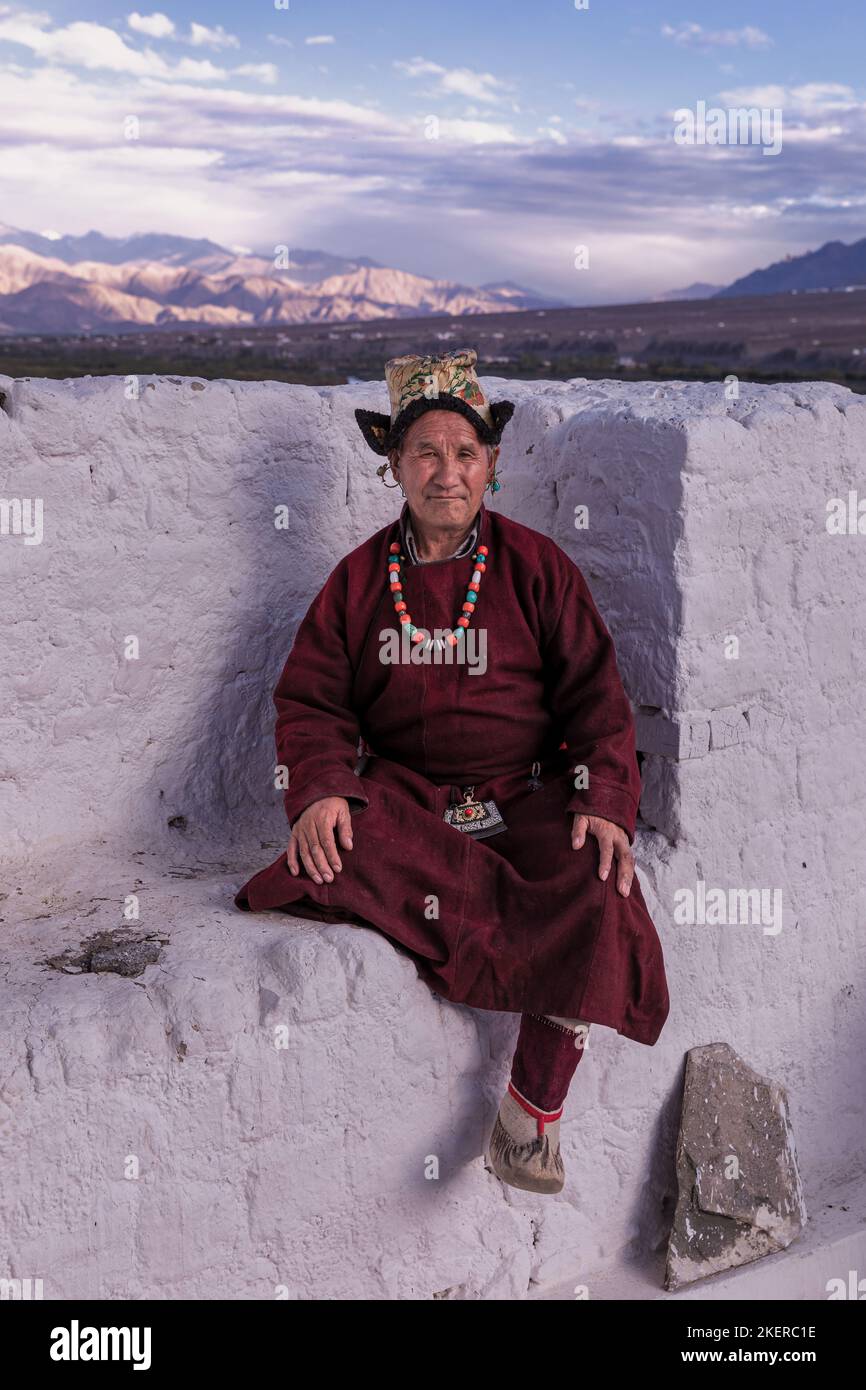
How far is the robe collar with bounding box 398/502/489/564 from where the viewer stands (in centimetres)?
261

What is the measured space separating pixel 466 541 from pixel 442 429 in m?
0.24

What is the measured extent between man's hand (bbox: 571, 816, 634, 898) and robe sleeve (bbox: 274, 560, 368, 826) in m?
0.40

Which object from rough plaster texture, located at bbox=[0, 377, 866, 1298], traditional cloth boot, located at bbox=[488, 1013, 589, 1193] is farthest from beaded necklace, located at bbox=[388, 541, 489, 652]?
traditional cloth boot, located at bbox=[488, 1013, 589, 1193]

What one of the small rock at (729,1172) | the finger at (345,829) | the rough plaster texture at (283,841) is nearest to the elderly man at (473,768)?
the finger at (345,829)

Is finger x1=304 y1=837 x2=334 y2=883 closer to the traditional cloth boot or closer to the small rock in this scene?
the traditional cloth boot

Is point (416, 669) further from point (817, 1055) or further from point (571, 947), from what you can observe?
point (817, 1055)

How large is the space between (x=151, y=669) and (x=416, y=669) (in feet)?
2.07

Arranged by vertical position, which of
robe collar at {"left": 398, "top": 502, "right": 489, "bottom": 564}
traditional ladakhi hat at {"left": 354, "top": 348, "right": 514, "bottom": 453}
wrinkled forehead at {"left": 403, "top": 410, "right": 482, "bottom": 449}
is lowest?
robe collar at {"left": 398, "top": 502, "right": 489, "bottom": 564}

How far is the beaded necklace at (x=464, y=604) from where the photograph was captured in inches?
101

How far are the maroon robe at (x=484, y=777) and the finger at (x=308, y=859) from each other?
2 cm

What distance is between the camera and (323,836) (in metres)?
2.35

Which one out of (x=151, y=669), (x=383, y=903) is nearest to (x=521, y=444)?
(x=151, y=669)

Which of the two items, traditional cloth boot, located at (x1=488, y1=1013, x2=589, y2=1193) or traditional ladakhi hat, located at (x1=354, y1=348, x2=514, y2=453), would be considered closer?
traditional cloth boot, located at (x1=488, y1=1013, x2=589, y2=1193)

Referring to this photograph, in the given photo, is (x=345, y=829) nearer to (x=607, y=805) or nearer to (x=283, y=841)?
(x=607, y=805)
